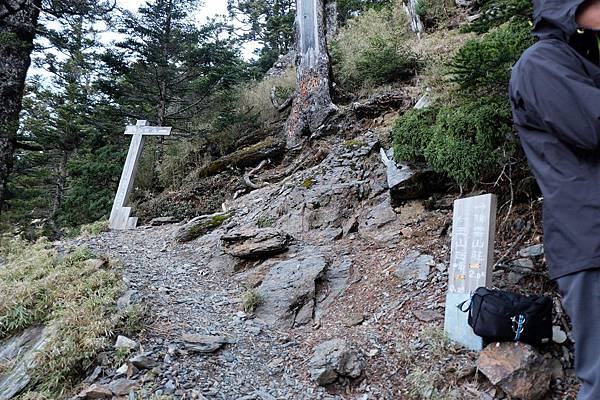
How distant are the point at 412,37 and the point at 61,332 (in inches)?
400

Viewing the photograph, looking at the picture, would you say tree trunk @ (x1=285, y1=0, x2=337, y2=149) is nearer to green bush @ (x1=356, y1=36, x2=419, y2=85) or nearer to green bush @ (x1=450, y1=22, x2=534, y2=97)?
green bush @ (x1=356, y1=36, x2=419, y2=85)

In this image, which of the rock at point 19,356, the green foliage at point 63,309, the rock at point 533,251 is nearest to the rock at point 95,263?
the green foliage at point 63,309

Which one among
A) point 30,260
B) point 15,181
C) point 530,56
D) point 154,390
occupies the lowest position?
point 154,390

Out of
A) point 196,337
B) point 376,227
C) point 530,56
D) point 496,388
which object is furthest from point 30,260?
point 530,56

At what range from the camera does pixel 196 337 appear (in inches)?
136

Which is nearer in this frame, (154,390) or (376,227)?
(154,390)

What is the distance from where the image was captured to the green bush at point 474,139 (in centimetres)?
353

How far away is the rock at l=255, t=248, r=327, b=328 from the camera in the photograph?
4.04 meters

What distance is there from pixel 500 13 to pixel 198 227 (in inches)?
209

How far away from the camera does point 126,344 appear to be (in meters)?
3.14

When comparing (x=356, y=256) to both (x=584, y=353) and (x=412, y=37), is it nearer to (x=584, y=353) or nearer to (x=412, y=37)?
(x=584, y=353)

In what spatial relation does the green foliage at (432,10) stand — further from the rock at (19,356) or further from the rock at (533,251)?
the rock at (19,356)

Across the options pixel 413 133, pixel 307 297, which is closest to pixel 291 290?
pixel 307 297

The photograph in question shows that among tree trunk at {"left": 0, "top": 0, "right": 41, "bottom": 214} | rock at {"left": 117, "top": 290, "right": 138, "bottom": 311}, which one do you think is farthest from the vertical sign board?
tree trunk at {"left": 0, "top": 0, "right": 41, "bottom": 214}
